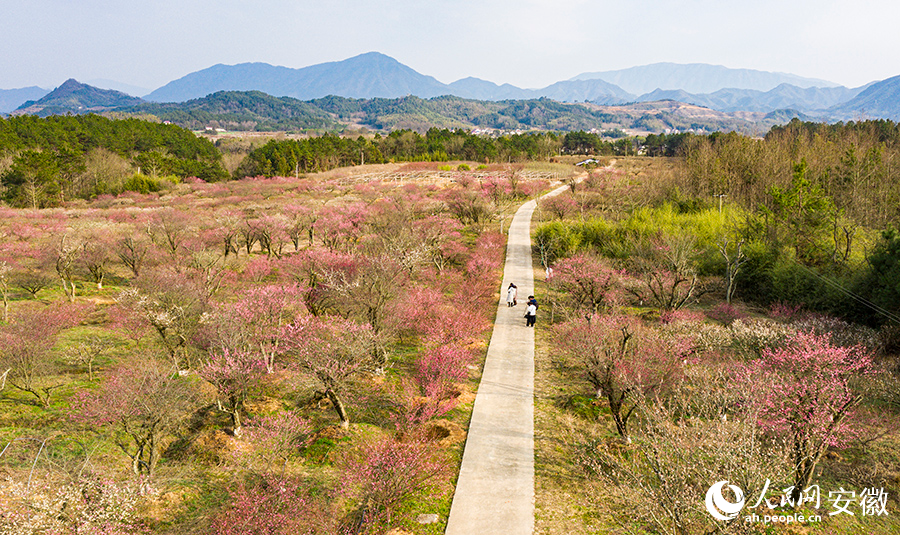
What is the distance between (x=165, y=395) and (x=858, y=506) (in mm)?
17441

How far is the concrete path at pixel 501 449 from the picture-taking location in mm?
9914

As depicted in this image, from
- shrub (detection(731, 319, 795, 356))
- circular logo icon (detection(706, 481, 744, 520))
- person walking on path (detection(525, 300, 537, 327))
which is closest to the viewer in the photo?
circular logo icon (detection(706, 481, 744, 520))

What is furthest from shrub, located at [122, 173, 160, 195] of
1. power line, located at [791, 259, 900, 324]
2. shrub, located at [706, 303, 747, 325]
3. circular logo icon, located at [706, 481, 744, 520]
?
power line, located at [791, 259, 900, 324]

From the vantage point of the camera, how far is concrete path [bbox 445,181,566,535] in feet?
32.5


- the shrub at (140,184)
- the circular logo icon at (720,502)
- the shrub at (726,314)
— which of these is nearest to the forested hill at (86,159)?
the shrub at (140,184)

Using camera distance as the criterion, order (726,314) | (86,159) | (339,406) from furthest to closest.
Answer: (86,159)
(726,314)
(339,406)

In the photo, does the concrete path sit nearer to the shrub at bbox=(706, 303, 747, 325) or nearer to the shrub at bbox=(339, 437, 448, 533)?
the shrub at bbox=(339, 437, 448, 533)

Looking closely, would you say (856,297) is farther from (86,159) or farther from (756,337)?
(86,159)

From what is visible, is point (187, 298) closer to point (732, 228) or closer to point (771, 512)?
point (771, 512)

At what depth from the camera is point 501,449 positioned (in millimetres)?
12297

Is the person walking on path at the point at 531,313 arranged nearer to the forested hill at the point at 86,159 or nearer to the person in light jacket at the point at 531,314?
the person in light jacket at the point at 531,314

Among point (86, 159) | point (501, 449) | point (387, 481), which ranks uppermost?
point (86, 159)

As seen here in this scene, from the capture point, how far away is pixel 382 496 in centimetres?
955

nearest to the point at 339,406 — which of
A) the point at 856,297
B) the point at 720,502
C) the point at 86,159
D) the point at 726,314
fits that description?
the point at 720,502
